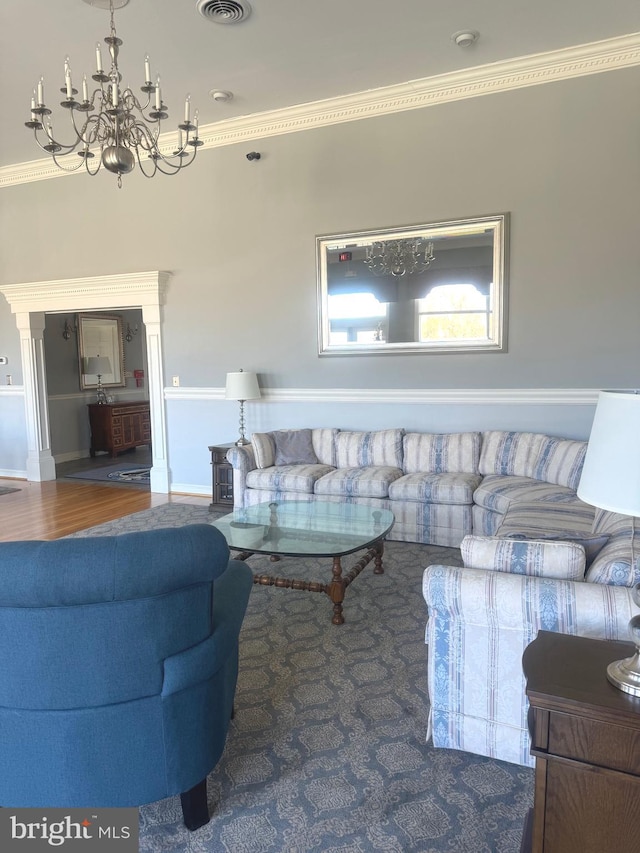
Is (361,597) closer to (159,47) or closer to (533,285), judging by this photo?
(533,285)

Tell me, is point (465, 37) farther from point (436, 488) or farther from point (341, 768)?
point (341, 768)

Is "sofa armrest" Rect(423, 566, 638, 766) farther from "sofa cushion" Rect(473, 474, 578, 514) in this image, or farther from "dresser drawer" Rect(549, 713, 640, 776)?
"sofa cushion" Rect(473, 474, 578, 514)

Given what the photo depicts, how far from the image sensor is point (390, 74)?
4613 mm

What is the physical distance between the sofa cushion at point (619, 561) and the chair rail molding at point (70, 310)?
498 cm

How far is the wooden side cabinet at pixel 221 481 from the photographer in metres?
5.41

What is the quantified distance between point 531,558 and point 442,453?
2.76 m

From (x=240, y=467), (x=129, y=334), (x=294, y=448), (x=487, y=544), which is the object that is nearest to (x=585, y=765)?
(x=487, y=544)

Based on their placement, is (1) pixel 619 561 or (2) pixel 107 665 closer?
(2) pixel 107 665

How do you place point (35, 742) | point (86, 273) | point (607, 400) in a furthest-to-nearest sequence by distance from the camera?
point (86, 273)
point (35, 742)
point (607, 400)

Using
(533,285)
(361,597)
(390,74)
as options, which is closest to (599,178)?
(533,285)

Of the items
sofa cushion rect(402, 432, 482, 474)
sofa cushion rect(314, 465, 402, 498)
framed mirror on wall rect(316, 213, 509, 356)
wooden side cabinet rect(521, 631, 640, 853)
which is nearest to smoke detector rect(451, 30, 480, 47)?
framed mirror on wall rect(316, 213, 509, 356)

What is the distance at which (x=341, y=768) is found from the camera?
6.36 ft

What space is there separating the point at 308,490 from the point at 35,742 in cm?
320

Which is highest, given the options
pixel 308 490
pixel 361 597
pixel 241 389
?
pixel 241 389
